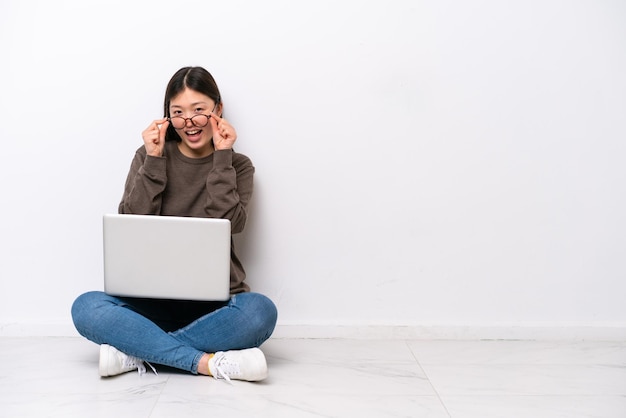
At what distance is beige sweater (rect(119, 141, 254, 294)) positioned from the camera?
5.87 ft

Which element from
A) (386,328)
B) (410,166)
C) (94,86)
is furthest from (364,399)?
(94,86)

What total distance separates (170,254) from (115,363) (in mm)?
261

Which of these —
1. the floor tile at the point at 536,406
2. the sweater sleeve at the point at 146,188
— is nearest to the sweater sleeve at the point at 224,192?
the sweater sleeve at the point at 146,188

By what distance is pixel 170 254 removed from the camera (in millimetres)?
1611

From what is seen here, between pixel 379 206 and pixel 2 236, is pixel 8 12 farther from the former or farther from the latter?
pixel 379 206

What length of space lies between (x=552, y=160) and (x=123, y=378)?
120 centimetres

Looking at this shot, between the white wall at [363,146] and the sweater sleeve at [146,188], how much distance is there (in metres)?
0.16

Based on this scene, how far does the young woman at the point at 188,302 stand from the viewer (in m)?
1.63

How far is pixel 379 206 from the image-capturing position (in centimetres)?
197

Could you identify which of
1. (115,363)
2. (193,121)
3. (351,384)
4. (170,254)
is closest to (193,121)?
(193,121)

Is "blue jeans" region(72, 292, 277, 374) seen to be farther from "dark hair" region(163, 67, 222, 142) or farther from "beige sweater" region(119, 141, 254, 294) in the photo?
"dark hair" region(163, 67, 222, 142)

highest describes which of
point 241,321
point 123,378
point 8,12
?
point 8,12

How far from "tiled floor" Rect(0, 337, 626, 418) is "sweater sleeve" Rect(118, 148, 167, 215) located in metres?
0.37

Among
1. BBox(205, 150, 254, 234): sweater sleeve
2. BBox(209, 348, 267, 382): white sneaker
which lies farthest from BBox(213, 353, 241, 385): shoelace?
BBox(205, 150, 254, 234): sweater sleeve
